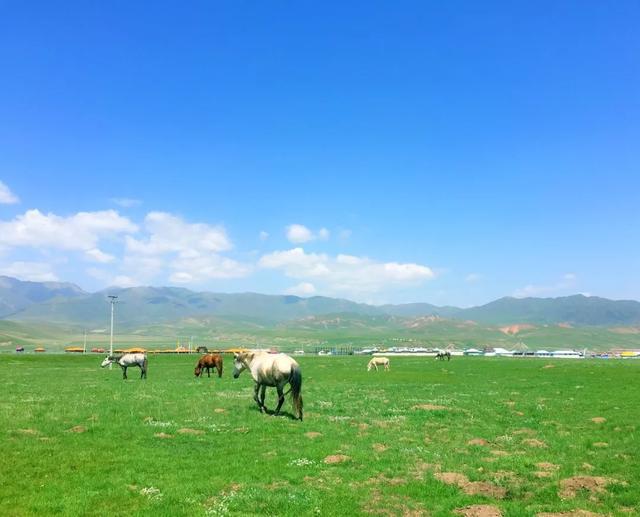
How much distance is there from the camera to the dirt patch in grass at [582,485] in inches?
618

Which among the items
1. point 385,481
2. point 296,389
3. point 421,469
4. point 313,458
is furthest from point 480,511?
point 296,389

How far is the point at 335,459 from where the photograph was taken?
62.3 feet

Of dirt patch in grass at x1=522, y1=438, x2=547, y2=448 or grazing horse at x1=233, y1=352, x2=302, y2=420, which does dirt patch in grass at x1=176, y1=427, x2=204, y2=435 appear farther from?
dirt patch in grass at x1=522, y1=438, x2=547, y2=448

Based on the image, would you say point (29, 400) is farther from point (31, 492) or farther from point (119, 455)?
point (31, 492)

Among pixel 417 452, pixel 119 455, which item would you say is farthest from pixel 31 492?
pixel 417 452

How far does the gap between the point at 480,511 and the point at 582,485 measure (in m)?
4.40

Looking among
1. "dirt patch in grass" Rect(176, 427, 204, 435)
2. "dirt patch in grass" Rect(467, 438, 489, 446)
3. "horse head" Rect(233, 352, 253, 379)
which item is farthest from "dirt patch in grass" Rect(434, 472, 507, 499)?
"horse head" Rect(233, 352, 253, 379)

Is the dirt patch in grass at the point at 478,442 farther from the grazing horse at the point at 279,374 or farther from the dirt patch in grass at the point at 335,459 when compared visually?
the grazing horse at the point at 279,374

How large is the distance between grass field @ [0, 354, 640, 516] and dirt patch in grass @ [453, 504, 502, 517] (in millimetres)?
255

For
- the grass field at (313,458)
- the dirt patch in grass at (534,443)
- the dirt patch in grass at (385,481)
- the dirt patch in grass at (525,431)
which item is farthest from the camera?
the dirt patch in grass at (525,431)

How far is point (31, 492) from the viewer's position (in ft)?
49.0

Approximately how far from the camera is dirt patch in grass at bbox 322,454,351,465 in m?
18.8

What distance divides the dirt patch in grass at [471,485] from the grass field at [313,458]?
0.07 metres

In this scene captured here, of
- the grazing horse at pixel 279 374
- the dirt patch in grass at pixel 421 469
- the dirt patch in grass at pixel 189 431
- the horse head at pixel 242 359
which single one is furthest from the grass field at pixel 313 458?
the horse head at pixel 242 359
